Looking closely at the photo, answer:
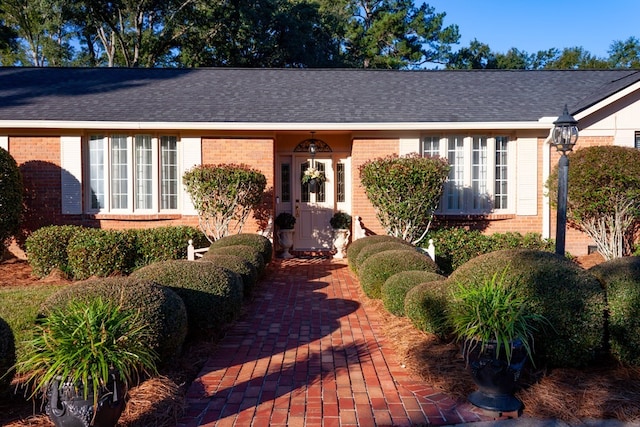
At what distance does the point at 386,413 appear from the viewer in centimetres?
399

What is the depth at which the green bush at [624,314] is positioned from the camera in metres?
4.60

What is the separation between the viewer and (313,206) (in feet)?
42.5

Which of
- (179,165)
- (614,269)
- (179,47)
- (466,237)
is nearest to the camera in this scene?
(614,269)

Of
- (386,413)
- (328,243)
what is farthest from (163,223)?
(386,413)

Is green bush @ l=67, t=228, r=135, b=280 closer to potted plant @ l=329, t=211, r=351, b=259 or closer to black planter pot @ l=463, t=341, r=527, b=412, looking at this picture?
potted plant @ l=329, t=211, r=351, b=259

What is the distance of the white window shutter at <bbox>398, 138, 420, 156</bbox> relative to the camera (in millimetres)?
11672

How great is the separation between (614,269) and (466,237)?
19.8ft

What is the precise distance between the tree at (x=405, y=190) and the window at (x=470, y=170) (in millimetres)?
1296

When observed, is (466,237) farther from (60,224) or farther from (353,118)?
(60,224)

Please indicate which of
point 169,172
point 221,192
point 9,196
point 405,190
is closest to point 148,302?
point 221,192

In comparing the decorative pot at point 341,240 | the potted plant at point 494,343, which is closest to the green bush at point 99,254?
the decorative pot at point 341,240

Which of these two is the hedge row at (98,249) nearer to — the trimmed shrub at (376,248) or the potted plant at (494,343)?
the trimmed shrub at (376,248)

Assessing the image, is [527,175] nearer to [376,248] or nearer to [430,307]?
[376,248]

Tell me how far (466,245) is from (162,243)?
615 centimetres
